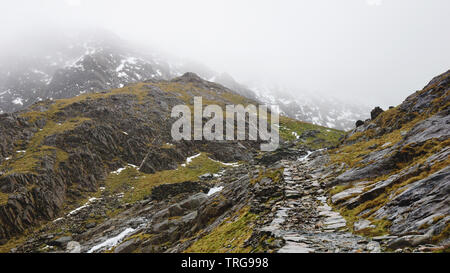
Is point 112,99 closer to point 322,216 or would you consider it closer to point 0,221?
point 0,221

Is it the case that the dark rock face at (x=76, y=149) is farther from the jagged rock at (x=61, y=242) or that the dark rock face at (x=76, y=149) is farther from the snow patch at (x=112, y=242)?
the snow patch at (x=112, y=242)

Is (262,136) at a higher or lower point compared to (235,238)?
higher

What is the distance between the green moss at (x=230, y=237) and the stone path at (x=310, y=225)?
7.38 feet

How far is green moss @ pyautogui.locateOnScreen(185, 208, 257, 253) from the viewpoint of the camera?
1786 cm

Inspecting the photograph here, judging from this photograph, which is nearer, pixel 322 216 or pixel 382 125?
pixel 322 216

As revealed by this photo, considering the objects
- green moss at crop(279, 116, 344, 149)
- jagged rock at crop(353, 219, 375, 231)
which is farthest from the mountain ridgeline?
green moss at crop(279, 116, 344, 149)

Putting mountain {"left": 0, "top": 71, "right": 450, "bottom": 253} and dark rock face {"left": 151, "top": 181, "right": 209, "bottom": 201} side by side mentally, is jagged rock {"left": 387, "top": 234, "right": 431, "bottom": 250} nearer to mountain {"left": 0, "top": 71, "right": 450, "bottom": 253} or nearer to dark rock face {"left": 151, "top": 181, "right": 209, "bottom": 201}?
mountain {"left": 0, "top": 71, "right": 450, "bottom": 253}

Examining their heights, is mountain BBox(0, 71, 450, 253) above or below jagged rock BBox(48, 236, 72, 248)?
above

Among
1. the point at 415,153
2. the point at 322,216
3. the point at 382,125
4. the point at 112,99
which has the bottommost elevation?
the point at 322,216

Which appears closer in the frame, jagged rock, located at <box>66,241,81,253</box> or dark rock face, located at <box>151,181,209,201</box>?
Answer: jagged rock, located at <box>66,241,81,253</box>

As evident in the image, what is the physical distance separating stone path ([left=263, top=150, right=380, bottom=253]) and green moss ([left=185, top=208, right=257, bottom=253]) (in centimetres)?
225
